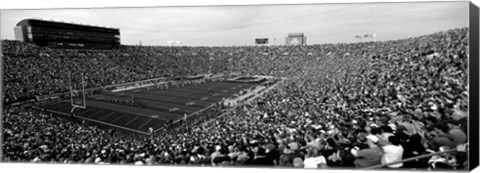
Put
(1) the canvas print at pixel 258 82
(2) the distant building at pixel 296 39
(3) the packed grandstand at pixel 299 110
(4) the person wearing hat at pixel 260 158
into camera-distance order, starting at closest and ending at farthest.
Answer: (3) the packed grandstand at pixel 299 110, (1) the canvas print at pixel 258 82, (4) the person wearing hat at pixel 260 158, (2) the distant building at pixel 296 39

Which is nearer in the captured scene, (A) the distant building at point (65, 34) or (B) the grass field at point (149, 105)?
(A) the distant building at point (65, 34)

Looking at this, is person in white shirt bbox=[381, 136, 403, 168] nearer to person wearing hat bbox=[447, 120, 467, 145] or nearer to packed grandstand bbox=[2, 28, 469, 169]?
packed grandstand bbox=[2, 28, 469, 169]

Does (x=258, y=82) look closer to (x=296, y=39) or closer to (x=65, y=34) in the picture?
(x=296, y=39)

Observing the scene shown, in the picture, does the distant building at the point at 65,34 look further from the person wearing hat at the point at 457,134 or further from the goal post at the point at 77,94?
the person wearing hat at the point at 457,134

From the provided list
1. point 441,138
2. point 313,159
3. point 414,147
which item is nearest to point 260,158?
point 313,159

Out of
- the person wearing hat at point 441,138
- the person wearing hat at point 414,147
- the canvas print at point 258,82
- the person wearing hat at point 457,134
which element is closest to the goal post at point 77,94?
the canvas print at point 258,82

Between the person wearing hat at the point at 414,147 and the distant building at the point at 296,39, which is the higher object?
the distant building at the point at 296,39

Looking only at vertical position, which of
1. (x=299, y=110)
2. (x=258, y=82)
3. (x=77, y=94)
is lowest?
(x=299, y=110)
